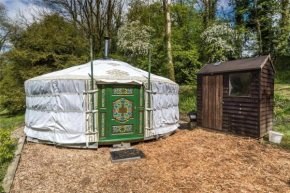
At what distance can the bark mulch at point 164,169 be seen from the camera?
8.48 feet

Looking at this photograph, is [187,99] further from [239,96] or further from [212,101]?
[239,96]

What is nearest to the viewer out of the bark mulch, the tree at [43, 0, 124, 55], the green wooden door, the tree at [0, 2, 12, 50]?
the bark mulch

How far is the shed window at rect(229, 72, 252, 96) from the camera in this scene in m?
4.62

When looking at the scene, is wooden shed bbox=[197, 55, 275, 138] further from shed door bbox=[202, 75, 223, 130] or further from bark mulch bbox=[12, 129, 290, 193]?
bark mulch bbox=[12, 129, 290, 193]

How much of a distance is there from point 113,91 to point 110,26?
40.3 ft

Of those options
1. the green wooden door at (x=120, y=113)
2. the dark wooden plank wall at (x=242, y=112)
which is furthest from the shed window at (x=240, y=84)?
the green wooden door at (x=120, y=113)

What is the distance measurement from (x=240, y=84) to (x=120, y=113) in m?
3.61

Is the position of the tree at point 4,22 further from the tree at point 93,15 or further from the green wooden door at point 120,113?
the green wooden door at point 120,113

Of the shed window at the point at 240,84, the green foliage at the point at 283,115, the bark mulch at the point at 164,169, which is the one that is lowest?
the bark mulch at the point at 164,169

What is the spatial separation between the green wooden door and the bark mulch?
1.32 feet

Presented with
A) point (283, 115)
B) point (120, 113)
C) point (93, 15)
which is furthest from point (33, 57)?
point (283, 115)

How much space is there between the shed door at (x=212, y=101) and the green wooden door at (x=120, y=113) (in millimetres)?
2489

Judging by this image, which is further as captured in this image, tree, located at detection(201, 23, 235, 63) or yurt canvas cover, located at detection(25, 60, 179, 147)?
tree, located at detection(201, 23, 235, 63)

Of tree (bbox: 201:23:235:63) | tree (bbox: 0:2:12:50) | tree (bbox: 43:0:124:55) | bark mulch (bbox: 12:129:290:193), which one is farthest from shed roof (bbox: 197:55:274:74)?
tree (bbox: 0:2:12:50)
